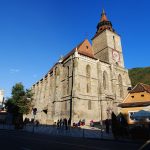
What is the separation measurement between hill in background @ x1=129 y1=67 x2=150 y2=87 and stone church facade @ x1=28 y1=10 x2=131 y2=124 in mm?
27631

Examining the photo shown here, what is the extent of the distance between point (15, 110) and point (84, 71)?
2020 centimetres

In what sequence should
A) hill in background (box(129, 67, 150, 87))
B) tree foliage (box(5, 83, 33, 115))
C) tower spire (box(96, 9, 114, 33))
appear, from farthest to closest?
hill in background (box(129, 67, 150, 87)), tower spire (box(96, 9, 114, 33)), tree foliage (box(5, 83, 33, 115))

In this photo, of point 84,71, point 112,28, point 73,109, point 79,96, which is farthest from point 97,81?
point 112,28

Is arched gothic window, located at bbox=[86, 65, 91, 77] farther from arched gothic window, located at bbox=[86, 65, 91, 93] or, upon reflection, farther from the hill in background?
the hill in background

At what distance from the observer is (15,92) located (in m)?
46.0

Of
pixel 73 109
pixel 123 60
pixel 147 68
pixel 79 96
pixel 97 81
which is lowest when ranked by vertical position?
pixel 73 109

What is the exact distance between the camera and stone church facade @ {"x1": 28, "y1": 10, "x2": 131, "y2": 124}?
36750 mm

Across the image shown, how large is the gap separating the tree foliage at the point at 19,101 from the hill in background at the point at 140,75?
43694 mm

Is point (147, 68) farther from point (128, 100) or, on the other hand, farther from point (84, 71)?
point (128, 100)

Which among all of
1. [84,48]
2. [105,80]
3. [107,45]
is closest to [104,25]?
[107,45]

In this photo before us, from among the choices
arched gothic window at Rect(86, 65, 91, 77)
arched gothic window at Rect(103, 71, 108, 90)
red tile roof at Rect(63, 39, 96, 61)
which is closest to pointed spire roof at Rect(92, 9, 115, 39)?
red tile roof at Rect(63, 39, 96, 61)

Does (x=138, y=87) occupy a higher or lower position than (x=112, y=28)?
lower

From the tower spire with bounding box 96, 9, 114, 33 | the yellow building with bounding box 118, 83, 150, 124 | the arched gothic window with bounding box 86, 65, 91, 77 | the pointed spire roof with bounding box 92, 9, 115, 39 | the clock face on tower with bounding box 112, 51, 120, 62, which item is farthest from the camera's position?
the tower spire with bounding box 96, 9, 114, 33

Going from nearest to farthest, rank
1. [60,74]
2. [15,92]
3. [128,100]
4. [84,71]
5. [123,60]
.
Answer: [128,100]
[84,71]
[60,74]
[15,92]
[123,60]
